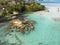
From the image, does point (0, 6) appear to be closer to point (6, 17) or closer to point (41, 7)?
point (6, 17)

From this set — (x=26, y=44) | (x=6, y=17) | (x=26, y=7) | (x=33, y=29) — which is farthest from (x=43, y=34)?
(x=26, y=7)

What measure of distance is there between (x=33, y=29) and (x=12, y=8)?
33.2 ft

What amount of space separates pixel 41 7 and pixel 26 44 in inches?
706

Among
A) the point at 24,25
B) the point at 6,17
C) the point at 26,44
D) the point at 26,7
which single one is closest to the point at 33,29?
the point at 24,25

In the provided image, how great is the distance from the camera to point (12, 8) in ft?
85.8

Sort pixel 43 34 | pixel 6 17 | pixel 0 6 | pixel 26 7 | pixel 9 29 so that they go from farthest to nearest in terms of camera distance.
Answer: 1. pixel 26 7
2. pixel 0 6
3. pixel 6 17
4. pixel 9 29
5. pixel 43 34

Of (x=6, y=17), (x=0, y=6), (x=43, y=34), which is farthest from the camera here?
(x=0, y=6)

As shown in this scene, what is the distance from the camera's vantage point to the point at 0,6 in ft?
80.6

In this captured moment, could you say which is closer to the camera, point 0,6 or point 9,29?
point 9,29

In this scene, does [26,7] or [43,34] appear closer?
[43,34]

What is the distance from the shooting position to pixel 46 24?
19797 mm

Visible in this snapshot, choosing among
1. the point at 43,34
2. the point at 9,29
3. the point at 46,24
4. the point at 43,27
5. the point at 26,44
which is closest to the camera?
the point at 26,44

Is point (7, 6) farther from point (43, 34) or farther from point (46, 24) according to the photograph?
point (43, 34)

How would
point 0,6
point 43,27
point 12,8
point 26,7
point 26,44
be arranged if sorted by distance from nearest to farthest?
point 26,44 → point 43,27 → point 0,6 → point 12,8 → point 26,7
